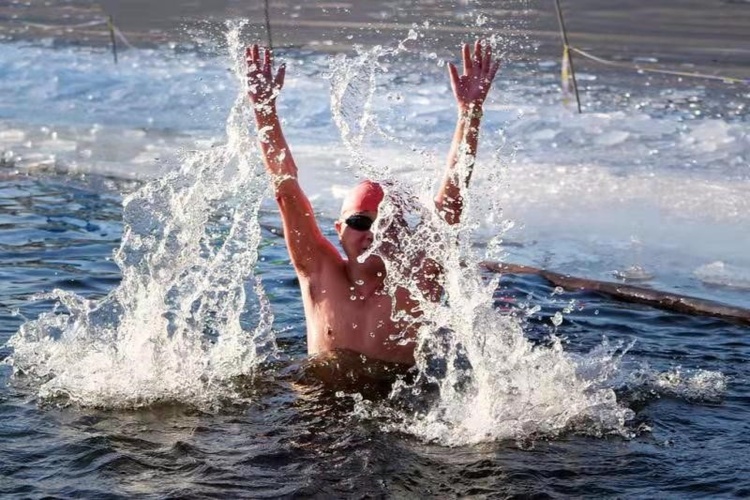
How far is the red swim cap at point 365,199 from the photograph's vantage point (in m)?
5.29

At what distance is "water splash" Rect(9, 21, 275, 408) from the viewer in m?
5.34

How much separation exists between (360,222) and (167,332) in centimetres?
110

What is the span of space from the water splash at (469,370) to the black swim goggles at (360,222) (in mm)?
70

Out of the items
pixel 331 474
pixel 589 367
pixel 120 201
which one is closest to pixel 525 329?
pixel 589 367

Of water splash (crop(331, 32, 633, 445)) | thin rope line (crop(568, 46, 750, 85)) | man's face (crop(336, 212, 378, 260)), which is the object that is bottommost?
water splash (crop(331, 32, 633, 445))

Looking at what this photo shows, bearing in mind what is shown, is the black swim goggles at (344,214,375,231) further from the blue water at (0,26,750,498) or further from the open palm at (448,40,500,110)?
the blue water at (0,26,750,498)

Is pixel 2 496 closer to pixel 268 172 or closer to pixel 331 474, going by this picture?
pixel 331 474

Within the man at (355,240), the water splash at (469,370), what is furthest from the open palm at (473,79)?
the water splash at (469,370)

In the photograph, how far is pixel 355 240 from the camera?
5328 mm

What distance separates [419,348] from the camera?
17.5 ft

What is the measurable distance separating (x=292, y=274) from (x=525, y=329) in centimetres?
158

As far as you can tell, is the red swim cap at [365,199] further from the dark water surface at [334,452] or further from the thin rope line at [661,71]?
the thin rope line at [661,71]

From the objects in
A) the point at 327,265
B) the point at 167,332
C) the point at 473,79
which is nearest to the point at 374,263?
the point at 327,265

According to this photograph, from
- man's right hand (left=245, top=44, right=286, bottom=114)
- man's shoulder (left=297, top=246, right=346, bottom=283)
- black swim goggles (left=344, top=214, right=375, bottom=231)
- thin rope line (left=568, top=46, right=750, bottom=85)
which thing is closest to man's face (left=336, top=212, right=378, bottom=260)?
black swim goggles (left=344, top=214, right=375, bottom=231)
